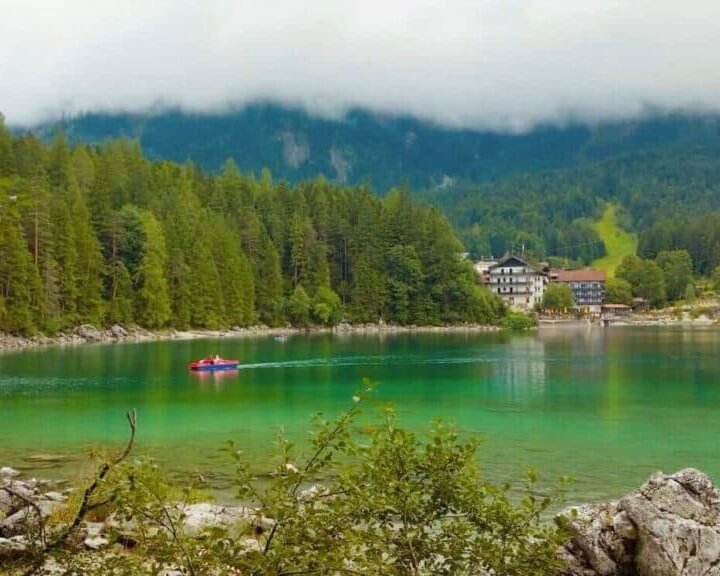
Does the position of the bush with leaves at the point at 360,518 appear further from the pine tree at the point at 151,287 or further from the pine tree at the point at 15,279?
the pine tree at the point at 151,287

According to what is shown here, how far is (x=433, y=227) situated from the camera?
634ft

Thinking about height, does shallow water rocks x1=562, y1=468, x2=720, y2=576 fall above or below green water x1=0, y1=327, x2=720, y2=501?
above

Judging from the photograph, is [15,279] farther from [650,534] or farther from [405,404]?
[650,534]

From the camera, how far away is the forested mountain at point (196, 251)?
12012cm

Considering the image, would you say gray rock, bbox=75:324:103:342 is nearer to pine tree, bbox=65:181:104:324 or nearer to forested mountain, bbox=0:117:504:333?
pine tree, bbox=65:181:104:324

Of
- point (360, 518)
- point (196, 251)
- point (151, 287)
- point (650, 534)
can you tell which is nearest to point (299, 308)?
point (196, 251)

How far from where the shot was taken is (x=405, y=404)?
2096 inches

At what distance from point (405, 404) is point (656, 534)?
129ft

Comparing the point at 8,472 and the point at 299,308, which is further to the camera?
the point at 299,308

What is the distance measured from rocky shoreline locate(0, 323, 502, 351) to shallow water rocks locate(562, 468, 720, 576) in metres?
96.9

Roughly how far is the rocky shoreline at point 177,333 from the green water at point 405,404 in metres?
13.6

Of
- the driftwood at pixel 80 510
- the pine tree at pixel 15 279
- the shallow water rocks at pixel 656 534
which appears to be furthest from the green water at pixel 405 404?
the pine tree at pixel 15 279

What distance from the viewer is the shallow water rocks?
13914 millimetres

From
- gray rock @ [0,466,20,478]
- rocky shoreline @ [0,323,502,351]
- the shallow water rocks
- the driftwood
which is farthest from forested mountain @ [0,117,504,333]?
the driftwood
